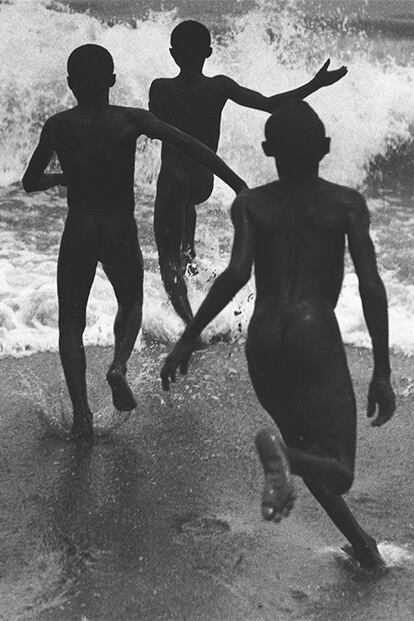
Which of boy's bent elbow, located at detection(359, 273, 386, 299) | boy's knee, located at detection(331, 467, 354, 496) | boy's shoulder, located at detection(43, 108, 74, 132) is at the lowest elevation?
boy's knee, located at detection(331, 467, 354, 496)

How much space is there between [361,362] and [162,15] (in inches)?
503

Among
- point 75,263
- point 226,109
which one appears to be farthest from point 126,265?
point 226,109

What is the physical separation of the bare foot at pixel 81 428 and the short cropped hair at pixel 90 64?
1.55 meters

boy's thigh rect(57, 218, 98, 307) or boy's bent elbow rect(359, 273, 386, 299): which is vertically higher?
boy's bent elbow rect(359, 273, 386, 299)

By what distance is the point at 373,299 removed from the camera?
3.78 meters

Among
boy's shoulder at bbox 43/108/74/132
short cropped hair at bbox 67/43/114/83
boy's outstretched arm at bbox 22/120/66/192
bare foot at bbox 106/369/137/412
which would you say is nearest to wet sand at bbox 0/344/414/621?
bare foot at bbox 106/369/137/412

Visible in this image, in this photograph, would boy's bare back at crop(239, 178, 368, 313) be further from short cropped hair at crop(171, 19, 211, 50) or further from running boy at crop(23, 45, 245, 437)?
short cropped hair at crop(171, 19, 211, 50)

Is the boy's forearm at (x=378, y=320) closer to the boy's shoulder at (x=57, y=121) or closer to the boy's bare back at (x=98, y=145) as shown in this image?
the boy's bare back at (x=98, y=145)

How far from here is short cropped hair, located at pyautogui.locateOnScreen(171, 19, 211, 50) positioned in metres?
6.18

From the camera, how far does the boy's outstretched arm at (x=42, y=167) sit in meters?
5.16

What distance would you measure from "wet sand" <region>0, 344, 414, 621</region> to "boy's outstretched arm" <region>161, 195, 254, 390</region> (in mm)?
818

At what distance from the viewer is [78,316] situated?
5.54m

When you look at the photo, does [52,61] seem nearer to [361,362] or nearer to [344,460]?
[361,362]

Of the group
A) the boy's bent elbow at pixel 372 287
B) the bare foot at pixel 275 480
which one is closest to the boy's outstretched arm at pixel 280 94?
the boy's bent elbow at pixel 372 287
